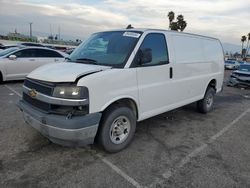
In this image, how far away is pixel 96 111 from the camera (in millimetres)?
3430

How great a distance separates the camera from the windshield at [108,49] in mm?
3991

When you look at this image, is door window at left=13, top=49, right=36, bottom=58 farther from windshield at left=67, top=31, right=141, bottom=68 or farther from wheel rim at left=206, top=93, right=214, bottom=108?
wheel rim at left=206, top=93, right=214, bottom=108

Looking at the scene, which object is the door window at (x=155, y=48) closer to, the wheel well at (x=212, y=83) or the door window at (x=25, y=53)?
the wheel well at (x=212, y=83)

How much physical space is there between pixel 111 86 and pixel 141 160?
129 cm

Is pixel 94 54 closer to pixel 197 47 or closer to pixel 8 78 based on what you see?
pixel 197 47

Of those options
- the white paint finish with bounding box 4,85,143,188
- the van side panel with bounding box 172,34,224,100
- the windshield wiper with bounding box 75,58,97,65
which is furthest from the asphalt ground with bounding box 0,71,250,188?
the windshield wiper with bounding box 75,58,97,65

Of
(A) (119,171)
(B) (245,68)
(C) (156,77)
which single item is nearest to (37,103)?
(A) (119,171)

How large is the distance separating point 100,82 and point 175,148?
195 cm

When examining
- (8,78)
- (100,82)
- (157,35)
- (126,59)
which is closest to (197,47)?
(157,35)

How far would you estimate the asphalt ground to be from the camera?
10.5 ft

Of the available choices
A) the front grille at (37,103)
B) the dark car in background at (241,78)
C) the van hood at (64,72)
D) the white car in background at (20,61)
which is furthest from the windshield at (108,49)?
the dark car in background at (241,78)

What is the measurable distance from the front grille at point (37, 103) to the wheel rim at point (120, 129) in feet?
3.45

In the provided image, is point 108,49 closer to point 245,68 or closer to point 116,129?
point 116,129

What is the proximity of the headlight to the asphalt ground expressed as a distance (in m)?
1.07
